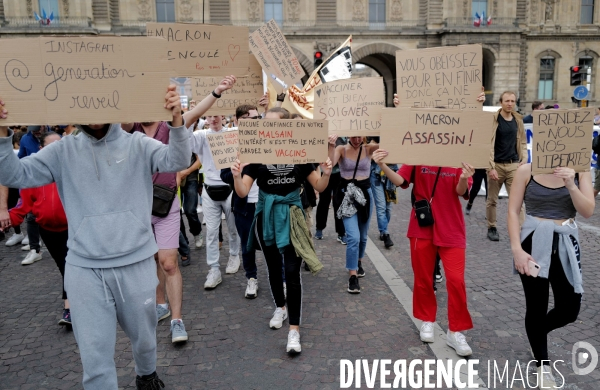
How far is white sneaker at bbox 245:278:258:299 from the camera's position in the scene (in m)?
5.04

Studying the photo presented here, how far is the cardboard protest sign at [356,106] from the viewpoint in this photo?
4344 mm

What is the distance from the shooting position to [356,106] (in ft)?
14.4

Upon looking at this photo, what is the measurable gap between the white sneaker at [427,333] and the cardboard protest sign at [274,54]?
9.46ft

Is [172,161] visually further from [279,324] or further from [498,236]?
[498,236]

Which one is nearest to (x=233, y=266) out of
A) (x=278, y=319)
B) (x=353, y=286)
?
(x=353, y=286)

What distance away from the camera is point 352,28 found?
103 ft

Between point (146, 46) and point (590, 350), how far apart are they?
12.6ft

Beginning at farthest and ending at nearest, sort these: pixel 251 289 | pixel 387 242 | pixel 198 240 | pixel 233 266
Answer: pixel 198 240
pixel 387 242
pixel 233 266
pixel 251 289

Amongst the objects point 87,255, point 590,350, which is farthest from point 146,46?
point 590,350

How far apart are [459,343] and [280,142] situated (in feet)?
6.91

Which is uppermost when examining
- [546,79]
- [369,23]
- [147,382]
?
[369,23]

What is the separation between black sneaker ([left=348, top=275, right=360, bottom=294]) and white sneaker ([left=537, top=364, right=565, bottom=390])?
2.05 meters

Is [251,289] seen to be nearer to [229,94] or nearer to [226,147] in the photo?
[226,147]

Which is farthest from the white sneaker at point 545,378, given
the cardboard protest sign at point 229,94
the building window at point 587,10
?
the building window at point 587,10
